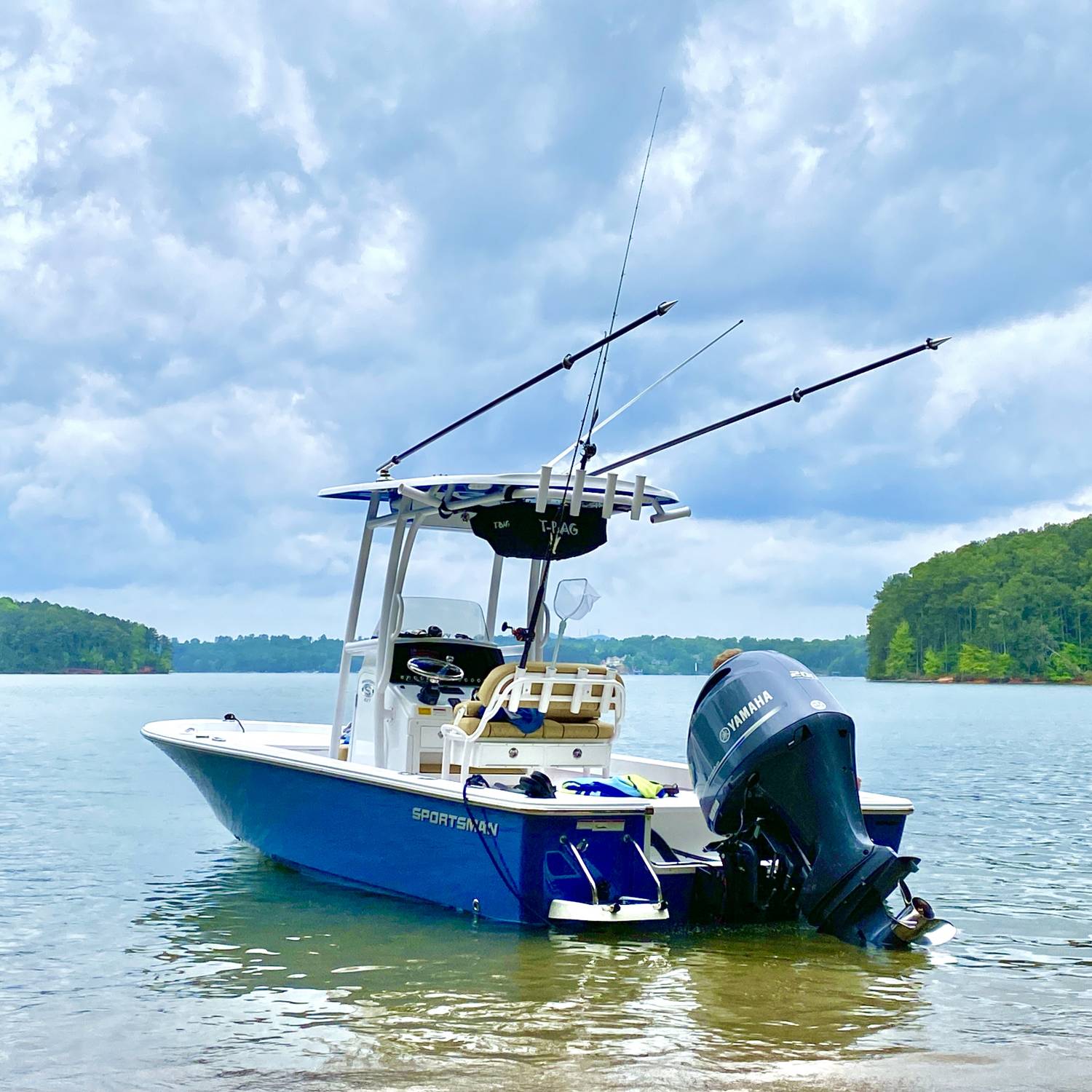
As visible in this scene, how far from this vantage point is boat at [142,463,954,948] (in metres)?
7.54

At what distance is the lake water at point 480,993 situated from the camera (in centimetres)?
596

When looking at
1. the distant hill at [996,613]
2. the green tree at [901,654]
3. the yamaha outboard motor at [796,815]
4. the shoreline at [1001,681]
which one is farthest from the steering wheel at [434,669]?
the green tree at [901,654]

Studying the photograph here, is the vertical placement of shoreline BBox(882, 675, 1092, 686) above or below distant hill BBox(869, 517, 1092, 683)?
below

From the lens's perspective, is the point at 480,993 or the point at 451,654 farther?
the point at 451,654

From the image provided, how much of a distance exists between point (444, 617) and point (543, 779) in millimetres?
2656

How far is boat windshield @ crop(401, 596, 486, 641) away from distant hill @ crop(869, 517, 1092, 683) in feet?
362

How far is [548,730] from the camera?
944cm

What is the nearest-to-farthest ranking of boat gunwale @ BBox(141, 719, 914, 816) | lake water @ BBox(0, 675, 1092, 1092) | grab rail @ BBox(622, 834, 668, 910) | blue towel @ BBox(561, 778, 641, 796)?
lake water @ BBox(0, 675, 1092, 1092), boat gunwale @ BBox(141, 719, 914, 816), grab rail @ BBox(622, 834, 668, 910), blue towel @ BBox(561, 778, 641, 796)

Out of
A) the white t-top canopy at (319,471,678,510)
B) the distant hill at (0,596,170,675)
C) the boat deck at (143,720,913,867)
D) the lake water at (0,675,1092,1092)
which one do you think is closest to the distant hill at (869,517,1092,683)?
the distant hill at (0,596,170,675)

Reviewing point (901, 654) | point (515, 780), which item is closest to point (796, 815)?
point (515, 780)

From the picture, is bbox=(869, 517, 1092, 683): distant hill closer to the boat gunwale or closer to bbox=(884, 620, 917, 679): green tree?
bbox=(884, 620, 917, 679): green tree

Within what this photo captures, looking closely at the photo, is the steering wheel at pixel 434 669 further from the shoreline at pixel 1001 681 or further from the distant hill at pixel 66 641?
the distant hill at pixel 66 641

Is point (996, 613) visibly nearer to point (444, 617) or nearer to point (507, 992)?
point (444, 617)

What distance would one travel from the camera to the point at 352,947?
8367 millimetres
